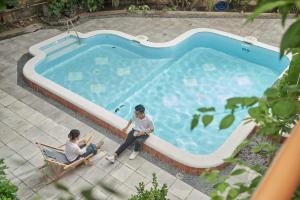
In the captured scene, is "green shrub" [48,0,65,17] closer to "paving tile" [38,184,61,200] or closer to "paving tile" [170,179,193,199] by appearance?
"paving tile" [38,184,61,200]

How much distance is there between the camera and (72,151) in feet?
23.0

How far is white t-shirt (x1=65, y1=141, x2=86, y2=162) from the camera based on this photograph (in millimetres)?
6941

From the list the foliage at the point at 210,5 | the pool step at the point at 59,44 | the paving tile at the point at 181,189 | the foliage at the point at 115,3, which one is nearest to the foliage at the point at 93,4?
the foliage at the point at 115,3

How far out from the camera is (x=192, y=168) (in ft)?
23.5

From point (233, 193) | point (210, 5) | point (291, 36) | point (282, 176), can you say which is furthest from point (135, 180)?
point (210, 5)

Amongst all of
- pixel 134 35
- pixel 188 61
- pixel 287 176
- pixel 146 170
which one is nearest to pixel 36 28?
pixel 134 35

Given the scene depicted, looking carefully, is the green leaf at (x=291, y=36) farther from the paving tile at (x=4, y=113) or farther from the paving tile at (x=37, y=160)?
the paving tile at (x=4, y=113)

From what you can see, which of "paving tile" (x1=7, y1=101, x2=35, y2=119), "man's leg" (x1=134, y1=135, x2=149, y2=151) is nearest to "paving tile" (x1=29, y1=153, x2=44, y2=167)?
"paving tile" (x1=7, y1=101, x2=35, y2=119)

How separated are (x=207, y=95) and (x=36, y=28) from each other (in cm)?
702

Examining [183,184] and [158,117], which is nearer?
[183,184]

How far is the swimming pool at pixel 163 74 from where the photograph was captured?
9555mm

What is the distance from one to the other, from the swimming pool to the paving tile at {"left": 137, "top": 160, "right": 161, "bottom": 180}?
1.83 meters

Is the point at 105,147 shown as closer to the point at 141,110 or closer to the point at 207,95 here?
the point at 141,110

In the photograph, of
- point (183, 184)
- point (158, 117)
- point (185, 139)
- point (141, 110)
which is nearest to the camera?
point (183, 184)
